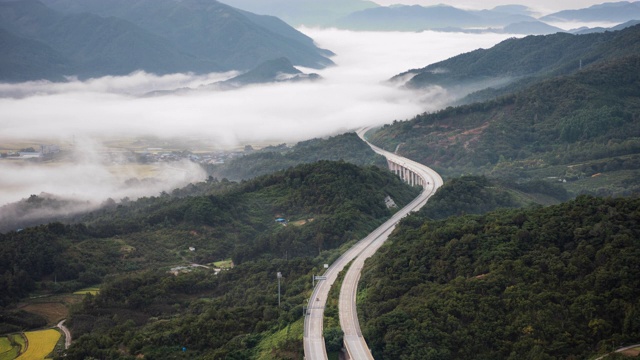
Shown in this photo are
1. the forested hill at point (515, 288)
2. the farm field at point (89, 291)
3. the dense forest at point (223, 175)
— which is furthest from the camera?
the dense forest at point (223, 175)

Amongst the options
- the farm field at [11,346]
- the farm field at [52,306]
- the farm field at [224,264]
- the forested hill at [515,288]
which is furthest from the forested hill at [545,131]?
the farm field at [11,346]

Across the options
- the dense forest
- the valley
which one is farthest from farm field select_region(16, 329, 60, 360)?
the dense forest

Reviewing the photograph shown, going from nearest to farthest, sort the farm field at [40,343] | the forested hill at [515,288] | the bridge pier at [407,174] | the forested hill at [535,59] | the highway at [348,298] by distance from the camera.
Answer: the forested hill at [515,288] < the highway at [348,298] < the farm field at [40,343] < the bridge pier at [407,174] < the forested hill at [535,59]

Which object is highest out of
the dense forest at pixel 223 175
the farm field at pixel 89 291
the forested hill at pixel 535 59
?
the forested hill at pixel 535 59

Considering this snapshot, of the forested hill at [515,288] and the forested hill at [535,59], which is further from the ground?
the forested hill at [535,59]

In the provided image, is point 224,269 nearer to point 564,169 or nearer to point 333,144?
point 564,169

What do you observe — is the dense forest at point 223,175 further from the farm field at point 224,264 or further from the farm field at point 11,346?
the farm field at point 11,346
